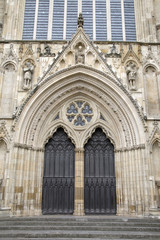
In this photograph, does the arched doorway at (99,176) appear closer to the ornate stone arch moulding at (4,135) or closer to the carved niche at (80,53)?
the carved niche at (80,53)

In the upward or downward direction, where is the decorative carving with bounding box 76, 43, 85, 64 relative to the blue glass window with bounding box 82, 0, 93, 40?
downward

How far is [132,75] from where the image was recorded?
12.0 meters

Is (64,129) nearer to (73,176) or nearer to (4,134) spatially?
(73,176)

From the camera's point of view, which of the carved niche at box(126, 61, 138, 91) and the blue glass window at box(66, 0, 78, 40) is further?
the blue glass window at box(66, 0, 78, 40)

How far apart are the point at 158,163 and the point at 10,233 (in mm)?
7013

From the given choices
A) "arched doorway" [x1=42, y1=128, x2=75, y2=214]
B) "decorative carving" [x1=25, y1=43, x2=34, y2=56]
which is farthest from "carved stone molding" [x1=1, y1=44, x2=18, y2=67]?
"arched doorway" [x1=42, y1=128, x2=75, y2=214]

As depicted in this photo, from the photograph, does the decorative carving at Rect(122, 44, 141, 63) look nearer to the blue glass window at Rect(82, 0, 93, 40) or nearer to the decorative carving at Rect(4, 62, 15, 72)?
the blue glass window at Rect(82, 0, 93, 40)

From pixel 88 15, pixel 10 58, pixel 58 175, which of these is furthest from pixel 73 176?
pixel 88 15

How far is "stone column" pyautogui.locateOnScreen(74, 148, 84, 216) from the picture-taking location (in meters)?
11.1

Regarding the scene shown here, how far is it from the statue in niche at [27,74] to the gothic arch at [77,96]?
64cm

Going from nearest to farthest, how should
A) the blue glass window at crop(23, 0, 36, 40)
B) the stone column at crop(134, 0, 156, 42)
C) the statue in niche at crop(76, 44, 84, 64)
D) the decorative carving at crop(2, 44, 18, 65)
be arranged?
the statue in niche at crop(76, 44, 84, 64) < the decorative carving at crop(2, 44, 18, 65) < the stone column at crop(134, 0, 156, 42) < the blue glass window at crop(23, 0, 36, 40)

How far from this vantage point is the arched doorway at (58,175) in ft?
37.4

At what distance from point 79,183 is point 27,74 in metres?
6.01

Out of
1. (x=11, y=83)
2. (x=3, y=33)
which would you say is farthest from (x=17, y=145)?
(x=3, y=33)
